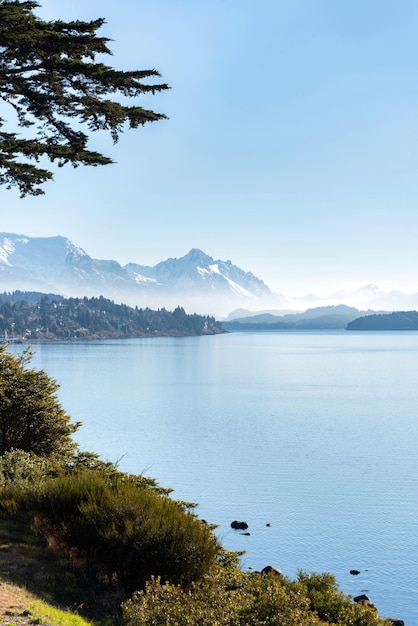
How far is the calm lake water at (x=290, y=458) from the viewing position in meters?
31.1

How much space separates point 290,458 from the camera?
52.8 meters

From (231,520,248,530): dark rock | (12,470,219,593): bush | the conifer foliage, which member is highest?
the conifer foliage

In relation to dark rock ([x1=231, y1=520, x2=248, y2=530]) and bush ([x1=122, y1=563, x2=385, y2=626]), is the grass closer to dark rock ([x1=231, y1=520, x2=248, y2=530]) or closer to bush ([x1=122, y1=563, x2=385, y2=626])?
bush ([x1=122, y1=563, x2=385, y2=626])

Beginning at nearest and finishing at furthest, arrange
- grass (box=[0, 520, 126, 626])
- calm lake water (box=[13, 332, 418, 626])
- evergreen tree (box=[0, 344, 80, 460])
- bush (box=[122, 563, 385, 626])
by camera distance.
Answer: bush (box=[122, 563, 385, 626]) → grass (box=[0, 520, 126, 626]) → evergreen tree (box=[0, 344, 80, 460]) → calm lake water (box=[13, 332, 418, 626])

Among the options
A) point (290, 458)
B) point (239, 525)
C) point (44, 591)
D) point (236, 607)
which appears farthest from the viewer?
point (290, 458)

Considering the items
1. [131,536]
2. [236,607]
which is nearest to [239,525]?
[131,536]

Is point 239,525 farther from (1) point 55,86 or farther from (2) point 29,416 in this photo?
(1) point 55,86

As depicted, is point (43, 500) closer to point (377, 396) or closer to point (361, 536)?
point (361, 536)

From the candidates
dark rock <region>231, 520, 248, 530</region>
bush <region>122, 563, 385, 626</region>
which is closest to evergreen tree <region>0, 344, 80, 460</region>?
dark rock <region>231, 520, 248, 530</region>

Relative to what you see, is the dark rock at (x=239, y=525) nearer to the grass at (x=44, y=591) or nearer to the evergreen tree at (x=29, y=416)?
the evergreen tree at (x=29, y=416)

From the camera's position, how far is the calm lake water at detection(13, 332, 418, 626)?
102ft

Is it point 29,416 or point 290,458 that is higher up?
point 29,416

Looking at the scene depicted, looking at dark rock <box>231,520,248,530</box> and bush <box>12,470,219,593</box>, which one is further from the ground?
bush <box>12,470,219,593</box>

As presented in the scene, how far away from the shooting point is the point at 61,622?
10891mm
